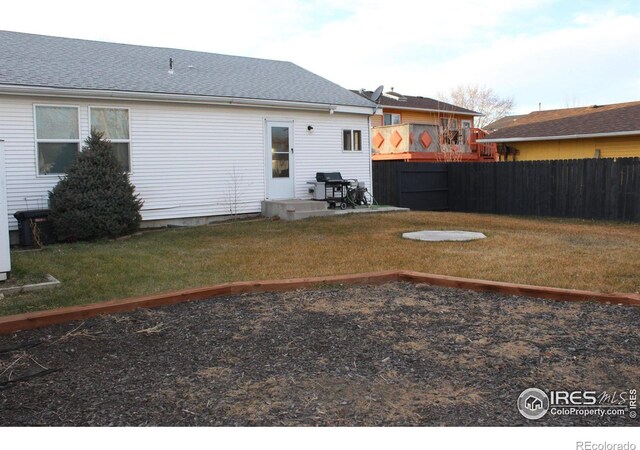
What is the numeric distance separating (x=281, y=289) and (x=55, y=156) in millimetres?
7081

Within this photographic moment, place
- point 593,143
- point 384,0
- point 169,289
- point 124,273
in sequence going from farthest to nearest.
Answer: point 593,143, point 384,0, point 124,273, point 169,289

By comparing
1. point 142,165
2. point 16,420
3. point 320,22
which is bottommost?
point 16,420

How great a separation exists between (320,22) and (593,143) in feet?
36.0

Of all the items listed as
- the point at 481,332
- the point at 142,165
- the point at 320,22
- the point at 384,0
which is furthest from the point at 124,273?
the point at 384,0

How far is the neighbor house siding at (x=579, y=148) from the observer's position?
16500 mm

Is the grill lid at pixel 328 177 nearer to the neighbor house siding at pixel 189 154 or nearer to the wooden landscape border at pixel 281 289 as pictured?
the neighbor house siding at pixel 189 154

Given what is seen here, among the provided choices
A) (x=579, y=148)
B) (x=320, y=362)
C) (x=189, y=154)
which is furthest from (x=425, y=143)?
(x=320, y=362)

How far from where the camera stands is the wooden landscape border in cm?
444

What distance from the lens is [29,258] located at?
7824mm

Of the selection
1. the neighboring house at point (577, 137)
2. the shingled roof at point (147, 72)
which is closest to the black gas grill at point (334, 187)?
the shingled roof at point (147, 72)

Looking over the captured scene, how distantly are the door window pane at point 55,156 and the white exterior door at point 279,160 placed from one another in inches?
178

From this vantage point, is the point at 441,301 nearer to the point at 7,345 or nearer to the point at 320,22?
the point at 7,345

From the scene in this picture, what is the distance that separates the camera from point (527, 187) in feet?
50.3

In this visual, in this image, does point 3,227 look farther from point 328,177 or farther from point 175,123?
point 328,177
